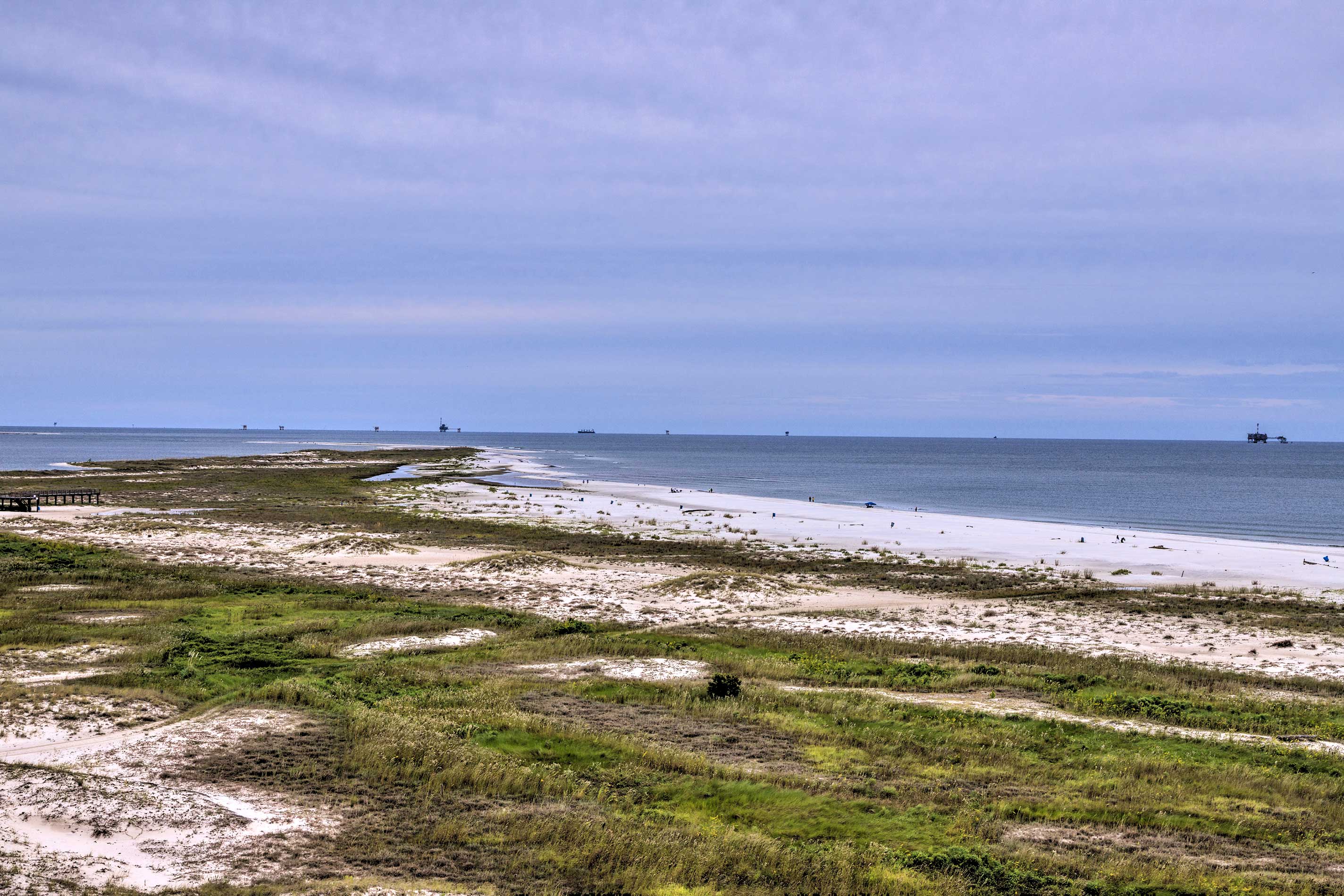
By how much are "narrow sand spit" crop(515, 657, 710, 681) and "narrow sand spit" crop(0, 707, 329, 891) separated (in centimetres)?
A: 857

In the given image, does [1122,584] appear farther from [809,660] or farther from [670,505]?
[670,505]

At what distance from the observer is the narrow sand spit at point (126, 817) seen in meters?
11.0

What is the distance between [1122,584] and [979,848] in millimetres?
32806

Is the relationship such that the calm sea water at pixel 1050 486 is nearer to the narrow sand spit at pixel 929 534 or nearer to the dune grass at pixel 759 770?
the narrow sand spit at pixel 929 534

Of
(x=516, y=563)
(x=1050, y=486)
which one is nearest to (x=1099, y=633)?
(x=516, y=563)

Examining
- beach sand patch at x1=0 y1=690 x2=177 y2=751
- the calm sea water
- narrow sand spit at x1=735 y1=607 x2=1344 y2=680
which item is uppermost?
the calm sea water

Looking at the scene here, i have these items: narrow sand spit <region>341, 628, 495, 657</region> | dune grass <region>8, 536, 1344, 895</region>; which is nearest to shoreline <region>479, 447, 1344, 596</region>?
dune grass <region>8, 536, 1344, 895</region>

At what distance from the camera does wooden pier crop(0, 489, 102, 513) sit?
206 ft

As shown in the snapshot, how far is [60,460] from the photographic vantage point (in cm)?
14638

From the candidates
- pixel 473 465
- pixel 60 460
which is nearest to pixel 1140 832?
pixel 473 465

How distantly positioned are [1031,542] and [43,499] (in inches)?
2907

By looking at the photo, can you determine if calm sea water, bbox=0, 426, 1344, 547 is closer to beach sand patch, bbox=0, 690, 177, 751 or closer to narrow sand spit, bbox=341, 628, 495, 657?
narrow sand spit, bbox=341, 628, 495, 657

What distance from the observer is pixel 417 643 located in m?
25.5

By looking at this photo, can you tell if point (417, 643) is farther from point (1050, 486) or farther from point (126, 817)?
point (1050, 486)
